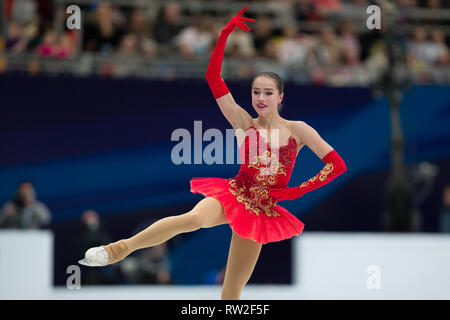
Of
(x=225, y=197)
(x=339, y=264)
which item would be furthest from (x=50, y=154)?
(x=225, y=197)

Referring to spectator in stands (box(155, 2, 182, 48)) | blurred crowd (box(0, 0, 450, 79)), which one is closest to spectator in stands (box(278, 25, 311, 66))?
blurred crowd (box(0, 0, 450, 79))

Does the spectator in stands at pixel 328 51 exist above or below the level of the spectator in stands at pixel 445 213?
above

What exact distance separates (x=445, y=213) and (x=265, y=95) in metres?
6.13

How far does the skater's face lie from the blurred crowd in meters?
4.57

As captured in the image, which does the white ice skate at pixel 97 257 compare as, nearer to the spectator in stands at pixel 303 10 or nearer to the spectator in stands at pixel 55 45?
the spectator in stands at pixel 55 45

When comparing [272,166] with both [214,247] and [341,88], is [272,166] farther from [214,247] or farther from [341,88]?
[341,88]

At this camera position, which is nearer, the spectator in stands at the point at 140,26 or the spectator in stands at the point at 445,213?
the spectator in stands at the point at 140,26

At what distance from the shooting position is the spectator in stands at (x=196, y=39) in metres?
9.48

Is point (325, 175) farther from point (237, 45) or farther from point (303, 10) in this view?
point (303, 10)

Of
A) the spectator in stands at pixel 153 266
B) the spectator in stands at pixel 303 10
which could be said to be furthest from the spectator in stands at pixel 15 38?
the spectator in stands at pixel 303 10

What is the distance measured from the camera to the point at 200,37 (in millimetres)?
9609

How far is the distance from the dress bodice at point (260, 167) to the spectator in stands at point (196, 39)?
4.67 m

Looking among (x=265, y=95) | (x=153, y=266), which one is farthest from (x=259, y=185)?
(x=153, y=266)

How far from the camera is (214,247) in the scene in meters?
9.31
